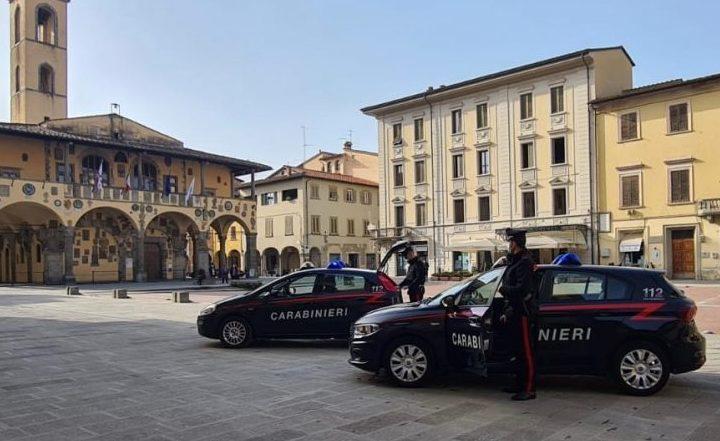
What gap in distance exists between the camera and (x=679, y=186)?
113ft

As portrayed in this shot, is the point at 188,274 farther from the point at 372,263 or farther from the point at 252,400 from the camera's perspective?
the point at 252,400

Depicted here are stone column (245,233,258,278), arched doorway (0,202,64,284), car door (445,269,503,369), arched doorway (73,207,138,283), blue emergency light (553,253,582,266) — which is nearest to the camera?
car door (445,269,503,369)

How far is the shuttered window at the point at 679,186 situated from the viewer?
112 feet

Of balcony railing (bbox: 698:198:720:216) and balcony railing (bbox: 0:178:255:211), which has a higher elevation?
balcony railing (bbox: 0:178:255:211)

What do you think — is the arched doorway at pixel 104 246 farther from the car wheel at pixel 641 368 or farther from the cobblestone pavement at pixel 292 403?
the car wheel at pixel 641 368

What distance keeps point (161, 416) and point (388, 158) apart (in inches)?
1699

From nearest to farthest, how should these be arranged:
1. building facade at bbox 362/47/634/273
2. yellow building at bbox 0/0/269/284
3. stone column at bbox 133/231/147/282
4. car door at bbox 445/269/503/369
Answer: car door at bbox 445/269/503/369
yellow building at bbox 0/0/269/284
building facade at bbox 362/47/634/273
stone column at bbox 133/231/147/282

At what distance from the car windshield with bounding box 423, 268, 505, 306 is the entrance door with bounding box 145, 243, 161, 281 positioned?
133 feet

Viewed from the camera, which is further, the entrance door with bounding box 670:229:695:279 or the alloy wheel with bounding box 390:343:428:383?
the entrance door with bounding box 670:229:695:279

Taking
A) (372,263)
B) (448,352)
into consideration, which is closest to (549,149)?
(372,263)

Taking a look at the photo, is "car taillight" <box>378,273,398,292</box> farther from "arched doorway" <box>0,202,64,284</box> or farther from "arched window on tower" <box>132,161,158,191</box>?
"arched window on tower" <box>132,161,158,191</box>

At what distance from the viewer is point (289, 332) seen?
1091 cm

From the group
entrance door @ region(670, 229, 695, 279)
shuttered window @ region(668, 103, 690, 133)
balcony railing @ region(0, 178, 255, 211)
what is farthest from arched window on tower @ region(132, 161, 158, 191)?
entrance door @ region(670, 229, 695, 279)

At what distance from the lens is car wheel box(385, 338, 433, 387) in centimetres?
735
